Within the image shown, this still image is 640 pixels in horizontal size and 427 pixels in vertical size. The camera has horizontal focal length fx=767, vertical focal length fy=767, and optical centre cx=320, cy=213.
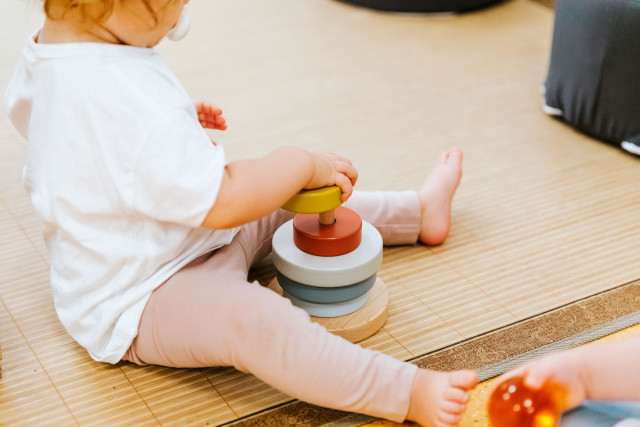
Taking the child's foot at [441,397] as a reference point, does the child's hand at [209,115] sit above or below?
above

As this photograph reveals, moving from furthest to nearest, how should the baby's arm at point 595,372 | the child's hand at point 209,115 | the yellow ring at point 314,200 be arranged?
1. the child's hand at point 209,115
2. the yellow ring at point 314,200
3. the baby's arm at point 595,372

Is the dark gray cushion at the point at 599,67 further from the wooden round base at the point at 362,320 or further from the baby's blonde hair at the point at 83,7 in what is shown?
the baby's blonde hair at the point at 83,7

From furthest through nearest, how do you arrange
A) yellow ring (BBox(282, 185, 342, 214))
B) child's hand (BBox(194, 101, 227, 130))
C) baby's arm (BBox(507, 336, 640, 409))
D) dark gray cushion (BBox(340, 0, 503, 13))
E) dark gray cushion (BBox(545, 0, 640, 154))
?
dark gray cushion (BBox(340, 0, 503, 13))
dark gray cushion (BBox(545, 0, 640, 154))
child's hand (BBox(194, 101, 227, 130))
yellow ring (BBox(282, 185, 342, 214))
baby's arm (BBox(507, 336, 640, 409))

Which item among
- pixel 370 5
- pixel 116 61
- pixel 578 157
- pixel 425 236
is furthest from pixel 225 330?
pixel 370 5

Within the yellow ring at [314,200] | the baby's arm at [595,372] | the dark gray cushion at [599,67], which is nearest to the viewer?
the baby's arm at [595,372]

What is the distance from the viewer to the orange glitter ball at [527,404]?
0.77 metres

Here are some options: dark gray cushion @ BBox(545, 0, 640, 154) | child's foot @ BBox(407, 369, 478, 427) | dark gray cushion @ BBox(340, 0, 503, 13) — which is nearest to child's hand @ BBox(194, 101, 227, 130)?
child's foot @ BBox(407, 369, 478, 427)

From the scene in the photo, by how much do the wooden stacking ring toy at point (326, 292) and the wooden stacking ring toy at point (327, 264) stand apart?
0.01 m

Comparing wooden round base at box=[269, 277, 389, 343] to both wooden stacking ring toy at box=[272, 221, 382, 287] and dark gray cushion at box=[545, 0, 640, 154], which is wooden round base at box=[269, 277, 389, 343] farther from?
dark gray cushion at box=[545, 0, 640, 154]

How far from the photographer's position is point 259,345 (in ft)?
2.72

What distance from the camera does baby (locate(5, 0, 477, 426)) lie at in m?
0.80

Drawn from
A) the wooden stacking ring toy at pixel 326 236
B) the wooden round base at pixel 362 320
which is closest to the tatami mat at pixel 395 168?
the wooden round base at pixel 362 320

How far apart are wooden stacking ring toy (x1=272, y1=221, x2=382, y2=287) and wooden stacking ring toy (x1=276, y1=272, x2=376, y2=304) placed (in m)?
0.01

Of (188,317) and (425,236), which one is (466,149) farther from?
(188,317)
